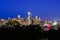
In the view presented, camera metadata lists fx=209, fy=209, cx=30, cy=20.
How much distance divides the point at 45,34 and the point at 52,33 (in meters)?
0.40

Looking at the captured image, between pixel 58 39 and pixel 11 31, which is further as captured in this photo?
pixel 11 31

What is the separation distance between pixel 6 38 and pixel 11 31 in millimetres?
588

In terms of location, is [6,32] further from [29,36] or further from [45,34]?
[45,34]

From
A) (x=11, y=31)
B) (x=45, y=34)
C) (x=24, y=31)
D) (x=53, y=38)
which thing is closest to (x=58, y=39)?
(x=53, y=38)

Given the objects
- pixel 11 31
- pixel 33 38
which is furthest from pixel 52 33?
pixel 11 31

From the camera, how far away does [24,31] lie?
9.26 meters

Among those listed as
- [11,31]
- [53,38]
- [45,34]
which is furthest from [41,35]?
[11,31]

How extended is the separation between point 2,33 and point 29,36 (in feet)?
3.86

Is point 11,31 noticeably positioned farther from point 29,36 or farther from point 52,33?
point 52,33

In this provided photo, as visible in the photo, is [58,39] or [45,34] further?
[45,34]

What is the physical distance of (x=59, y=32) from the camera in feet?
29.9

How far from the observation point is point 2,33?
906cm

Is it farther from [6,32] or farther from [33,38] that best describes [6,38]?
[33,38]

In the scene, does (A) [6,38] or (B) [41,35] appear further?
(B) [41,35]
